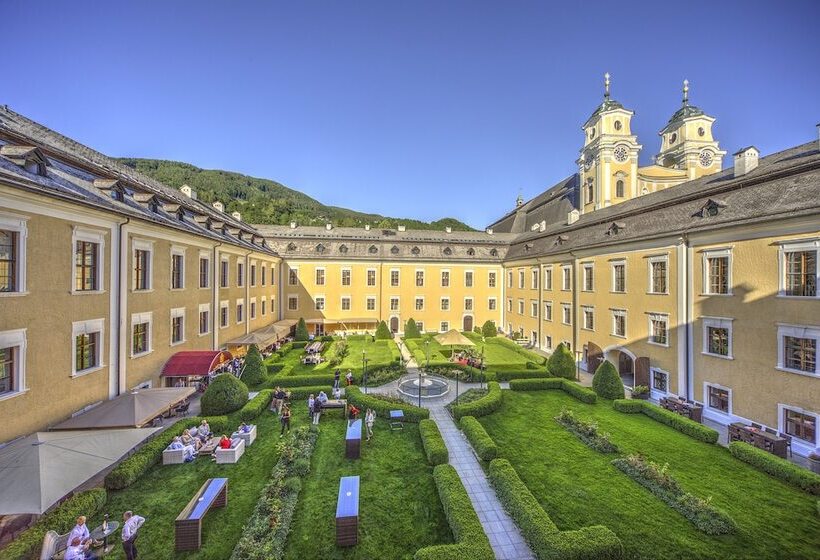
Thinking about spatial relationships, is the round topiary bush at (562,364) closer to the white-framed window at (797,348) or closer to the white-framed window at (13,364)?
the white-framed window at (797,348)

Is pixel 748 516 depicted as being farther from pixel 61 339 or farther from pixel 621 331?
pixel 61 339

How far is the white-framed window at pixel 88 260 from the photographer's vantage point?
12.9 meters

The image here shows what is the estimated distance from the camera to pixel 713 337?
55.7 feet

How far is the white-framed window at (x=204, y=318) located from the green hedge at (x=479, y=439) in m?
16.7

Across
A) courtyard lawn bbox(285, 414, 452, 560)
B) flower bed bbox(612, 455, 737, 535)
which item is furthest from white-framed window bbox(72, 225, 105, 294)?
flower bed bbox(612, 455, 737, 535)

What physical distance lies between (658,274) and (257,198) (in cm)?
11018

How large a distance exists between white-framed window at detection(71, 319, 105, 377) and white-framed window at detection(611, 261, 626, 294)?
2758cm

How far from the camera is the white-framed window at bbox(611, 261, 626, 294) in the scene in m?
22.9

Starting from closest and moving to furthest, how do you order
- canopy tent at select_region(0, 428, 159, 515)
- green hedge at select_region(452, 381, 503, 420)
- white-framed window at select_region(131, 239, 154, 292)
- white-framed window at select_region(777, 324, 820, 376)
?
canopy tent at select_region(0, 428, 159, 515) → white-framed window at select_region(777, 324, 820, 376) → white-framed window at select_region(131, 239, 154, 292) → green hedge at select_region(452, 381, 503, 420)

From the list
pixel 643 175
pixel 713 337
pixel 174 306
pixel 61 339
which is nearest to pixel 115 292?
pixel 61 339

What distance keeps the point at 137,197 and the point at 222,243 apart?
6670mm

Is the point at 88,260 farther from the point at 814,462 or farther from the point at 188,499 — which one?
the point at 814,462

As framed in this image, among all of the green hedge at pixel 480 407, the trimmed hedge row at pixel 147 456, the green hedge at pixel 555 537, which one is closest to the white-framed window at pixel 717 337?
the green hedge at pixel 480 407

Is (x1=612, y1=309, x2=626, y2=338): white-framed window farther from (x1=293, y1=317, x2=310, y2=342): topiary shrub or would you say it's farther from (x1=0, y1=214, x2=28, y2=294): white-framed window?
(x1=0, y1=214, x2=28, y2=294): white-framed window
